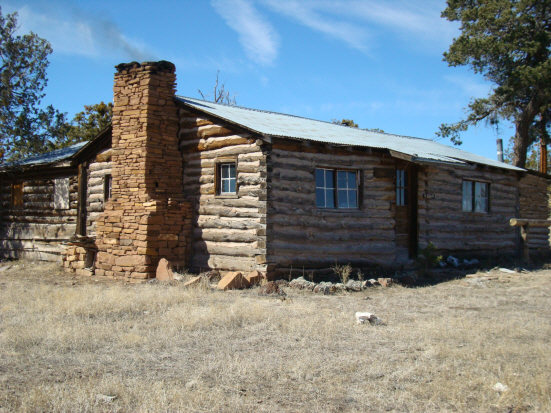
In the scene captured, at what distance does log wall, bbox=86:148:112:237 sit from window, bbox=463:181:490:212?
11592mm

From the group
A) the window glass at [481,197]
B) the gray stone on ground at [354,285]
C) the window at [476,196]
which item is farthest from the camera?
the window glass at [481,197]

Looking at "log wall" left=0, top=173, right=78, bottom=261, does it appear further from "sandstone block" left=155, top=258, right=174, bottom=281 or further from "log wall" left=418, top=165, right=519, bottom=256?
"log wall" left=418, top=165, right=519, bottom=256

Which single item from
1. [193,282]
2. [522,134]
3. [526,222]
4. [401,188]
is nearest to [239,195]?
[193,282]

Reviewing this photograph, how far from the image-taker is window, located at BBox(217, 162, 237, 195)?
13.2 metres

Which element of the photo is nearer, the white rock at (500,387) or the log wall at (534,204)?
the white rock at (500,387)

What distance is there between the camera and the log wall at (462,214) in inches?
624

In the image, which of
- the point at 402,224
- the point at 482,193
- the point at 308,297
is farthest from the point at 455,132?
the point at 308,297

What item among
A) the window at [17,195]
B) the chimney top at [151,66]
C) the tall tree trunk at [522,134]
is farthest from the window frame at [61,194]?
the tall tree trunk at [522,134]

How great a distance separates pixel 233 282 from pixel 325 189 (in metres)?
3.66

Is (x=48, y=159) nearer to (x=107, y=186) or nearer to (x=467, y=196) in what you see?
(x=107, y=186)

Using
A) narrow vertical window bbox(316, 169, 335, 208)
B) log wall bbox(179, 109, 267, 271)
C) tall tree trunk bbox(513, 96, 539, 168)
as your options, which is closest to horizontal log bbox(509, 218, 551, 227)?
narrow vertical window bbox(316, 169, 335, 208)

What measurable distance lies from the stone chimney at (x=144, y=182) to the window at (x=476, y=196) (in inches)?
372

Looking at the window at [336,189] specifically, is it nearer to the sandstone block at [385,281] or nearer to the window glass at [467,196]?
the sandstone block at [385,281]

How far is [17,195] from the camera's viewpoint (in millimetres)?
19469
